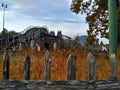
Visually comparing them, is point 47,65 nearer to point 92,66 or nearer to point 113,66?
point 92,66

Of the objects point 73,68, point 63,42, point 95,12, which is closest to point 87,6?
point 95,12

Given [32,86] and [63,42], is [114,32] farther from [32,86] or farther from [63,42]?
[63,42]

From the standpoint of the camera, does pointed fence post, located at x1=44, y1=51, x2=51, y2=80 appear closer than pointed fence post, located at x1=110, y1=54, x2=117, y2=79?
No

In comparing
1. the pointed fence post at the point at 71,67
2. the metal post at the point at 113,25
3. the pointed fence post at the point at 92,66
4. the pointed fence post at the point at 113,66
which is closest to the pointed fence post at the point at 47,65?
the pointed fence post at the point at 71,67

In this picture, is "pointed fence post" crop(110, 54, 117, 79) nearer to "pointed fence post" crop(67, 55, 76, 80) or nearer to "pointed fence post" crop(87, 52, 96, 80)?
"pointed fence post" crop(87, 52, 96, 80)

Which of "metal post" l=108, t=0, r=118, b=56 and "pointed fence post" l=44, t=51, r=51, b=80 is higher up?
"metal post" l=108, t=0, r=118, b=56

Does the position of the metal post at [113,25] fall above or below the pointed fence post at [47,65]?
above

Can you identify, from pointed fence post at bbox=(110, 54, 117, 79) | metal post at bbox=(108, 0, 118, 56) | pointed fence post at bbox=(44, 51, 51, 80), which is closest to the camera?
pointed fence post at bbox=(110, 54, 117, 79)

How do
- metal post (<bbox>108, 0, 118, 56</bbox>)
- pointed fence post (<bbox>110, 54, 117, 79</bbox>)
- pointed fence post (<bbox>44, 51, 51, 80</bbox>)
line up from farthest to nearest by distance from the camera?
metal post (<bbox>108, 0, 118, 56</bbox>) → pointed fence post (<bbox>44, 51, 51, 80</bbox>) → pointed fence post (<bbox>110, 54, 117, 79</bbox>)

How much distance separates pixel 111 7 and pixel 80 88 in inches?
184

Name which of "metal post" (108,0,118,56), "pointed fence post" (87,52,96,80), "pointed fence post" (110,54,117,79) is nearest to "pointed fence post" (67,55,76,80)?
"pointed fence post" (87,52,96,80)

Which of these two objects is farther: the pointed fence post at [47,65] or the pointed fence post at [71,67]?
the pointed fence post at [47,65]

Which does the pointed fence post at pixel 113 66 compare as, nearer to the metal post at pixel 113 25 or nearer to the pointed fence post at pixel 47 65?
the pointed fence post at pixel 47 65

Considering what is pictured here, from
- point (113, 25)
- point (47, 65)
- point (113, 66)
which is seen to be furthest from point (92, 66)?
point (113, 25)
